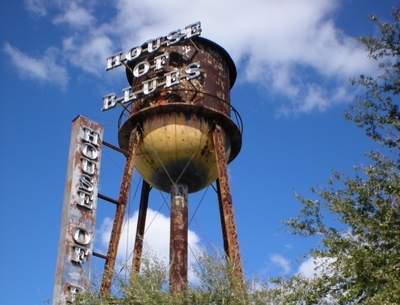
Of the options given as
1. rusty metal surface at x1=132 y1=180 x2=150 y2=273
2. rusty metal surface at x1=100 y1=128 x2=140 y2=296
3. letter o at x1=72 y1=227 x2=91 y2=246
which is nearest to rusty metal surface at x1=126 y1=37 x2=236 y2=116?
rusty metal surface at x1=100 y1=128 x2=140 y2=296

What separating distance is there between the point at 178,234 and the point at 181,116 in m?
4.22

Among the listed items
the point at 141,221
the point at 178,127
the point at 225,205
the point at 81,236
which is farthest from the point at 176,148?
the point at 81,236

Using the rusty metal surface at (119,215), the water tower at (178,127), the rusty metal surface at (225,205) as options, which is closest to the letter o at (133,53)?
the water tower at (178,127)

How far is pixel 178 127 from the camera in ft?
74.2

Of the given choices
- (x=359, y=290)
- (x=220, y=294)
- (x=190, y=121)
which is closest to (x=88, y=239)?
(x=220, y=294)

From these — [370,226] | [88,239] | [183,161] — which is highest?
[183,161]

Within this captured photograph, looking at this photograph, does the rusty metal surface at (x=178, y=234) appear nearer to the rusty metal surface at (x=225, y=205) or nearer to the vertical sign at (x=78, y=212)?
the rusty metal surface at (x=225, y=205)

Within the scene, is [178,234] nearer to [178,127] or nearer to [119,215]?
[119,215]

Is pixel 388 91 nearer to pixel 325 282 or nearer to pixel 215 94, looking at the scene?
pixel 325 282

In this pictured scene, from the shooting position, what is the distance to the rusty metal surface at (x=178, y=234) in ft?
71.8

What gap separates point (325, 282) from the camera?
14844 mm

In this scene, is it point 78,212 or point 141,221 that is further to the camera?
point 141,221

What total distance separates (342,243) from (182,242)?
28.8 ft

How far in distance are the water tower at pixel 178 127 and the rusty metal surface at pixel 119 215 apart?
45mm
